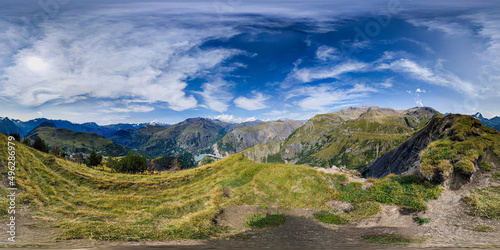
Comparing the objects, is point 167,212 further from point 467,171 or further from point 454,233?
point 467,171

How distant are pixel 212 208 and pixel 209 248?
6336 millimetres

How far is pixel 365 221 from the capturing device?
15438 millimetres

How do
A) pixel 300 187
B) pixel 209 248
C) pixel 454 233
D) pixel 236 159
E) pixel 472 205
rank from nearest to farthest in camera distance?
pixel 209 248, pixel 454 233, pixel 472 205, pixel 300 187, pixel 236 159

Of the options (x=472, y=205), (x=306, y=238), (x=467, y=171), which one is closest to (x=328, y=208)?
(x=306, y=238)

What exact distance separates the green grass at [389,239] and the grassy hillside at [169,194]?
9.43 ft

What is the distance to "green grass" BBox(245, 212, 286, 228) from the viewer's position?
50.9 feet

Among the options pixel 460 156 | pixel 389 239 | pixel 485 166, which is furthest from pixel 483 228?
pixel 485 166

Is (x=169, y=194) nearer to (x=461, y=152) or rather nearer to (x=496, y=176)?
(x=461, y=152)

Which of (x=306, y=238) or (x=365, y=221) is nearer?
(x=306, y=238)

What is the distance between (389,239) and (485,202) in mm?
9430

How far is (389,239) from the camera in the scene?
12.7 meters

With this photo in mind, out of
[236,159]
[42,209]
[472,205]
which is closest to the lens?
[472,205]

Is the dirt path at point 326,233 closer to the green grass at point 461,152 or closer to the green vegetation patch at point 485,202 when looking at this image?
the green vegetation patch at point 485,202

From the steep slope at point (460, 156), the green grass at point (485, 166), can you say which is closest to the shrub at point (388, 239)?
the steep slope at point (460, 156)
